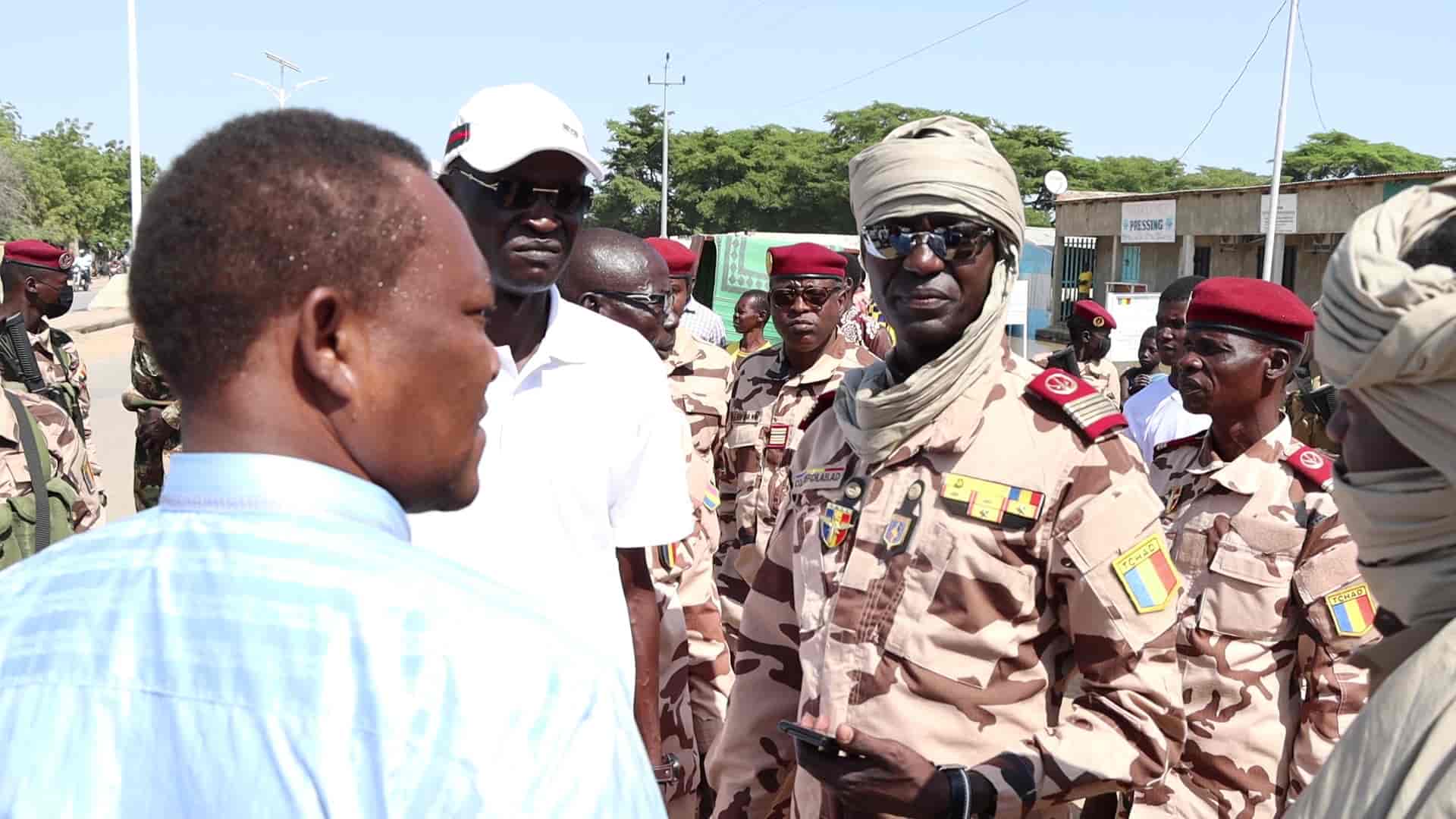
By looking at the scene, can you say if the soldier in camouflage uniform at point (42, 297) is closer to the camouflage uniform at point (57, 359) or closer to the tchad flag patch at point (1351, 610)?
the camouflage uniform at point (57, 359)

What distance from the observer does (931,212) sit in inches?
100

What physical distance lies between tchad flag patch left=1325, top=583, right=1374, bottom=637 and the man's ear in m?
2.74

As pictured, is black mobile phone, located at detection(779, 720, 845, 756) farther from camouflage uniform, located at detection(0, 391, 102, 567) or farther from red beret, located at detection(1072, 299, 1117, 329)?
red beret, located at detection(1072, 299, 1117, 329)

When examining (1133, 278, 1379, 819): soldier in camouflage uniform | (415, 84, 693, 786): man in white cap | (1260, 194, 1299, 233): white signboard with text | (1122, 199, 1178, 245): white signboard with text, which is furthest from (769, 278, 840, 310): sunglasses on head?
(1122, 199, 1178, 245): white signboard with text

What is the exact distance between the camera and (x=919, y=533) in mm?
2369

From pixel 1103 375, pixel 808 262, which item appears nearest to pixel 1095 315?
pixel 1103 375

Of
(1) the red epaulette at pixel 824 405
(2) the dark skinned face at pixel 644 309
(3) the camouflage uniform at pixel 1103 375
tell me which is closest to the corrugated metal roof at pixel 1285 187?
(3) the camouflage uniform at pixel 1103 375

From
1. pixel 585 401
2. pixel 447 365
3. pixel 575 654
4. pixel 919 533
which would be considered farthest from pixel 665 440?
pixel 575 654

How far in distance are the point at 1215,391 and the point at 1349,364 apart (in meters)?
2.35

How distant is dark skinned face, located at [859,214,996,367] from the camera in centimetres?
255

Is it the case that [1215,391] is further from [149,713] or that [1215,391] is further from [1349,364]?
[149,713]

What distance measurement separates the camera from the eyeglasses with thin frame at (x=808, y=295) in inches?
228

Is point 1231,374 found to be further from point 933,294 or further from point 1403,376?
point 1403,376

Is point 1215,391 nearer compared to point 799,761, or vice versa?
point 799,761
